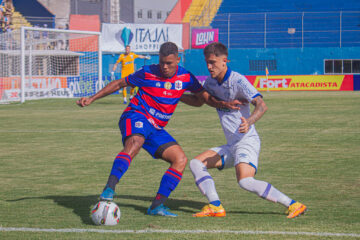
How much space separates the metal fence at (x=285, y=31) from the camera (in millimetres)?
43750

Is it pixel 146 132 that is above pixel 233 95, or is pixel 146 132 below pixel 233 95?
below

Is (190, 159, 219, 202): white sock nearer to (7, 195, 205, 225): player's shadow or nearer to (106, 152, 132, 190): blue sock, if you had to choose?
(7, 195, 205, 225): player's shadow

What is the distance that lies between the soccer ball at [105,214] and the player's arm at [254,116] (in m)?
1.36

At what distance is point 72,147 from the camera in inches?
434

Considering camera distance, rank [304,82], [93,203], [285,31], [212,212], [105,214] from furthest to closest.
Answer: [285,31]
[304,82]
[93,203]
[212,212]
[105,214]

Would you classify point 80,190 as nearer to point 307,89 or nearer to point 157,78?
point 157,78

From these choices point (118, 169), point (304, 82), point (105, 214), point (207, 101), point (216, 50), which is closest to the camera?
point (105, 214)

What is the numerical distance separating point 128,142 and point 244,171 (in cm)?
116

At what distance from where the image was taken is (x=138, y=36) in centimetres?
3959

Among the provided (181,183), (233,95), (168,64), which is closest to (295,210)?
(233,95)

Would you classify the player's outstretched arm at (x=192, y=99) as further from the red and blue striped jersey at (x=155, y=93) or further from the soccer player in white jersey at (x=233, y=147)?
the red and blue striped jersey at (x=155, y=93)

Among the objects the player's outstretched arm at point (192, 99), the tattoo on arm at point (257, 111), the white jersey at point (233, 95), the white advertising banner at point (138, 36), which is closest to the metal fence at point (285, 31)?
the white advertising banner at point (138, 36)

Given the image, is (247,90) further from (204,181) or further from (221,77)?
(204,181)

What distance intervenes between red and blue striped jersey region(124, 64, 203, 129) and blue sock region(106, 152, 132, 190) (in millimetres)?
584
